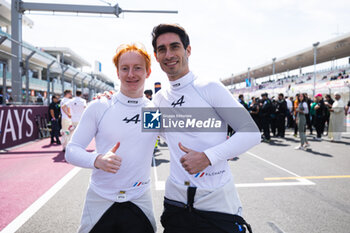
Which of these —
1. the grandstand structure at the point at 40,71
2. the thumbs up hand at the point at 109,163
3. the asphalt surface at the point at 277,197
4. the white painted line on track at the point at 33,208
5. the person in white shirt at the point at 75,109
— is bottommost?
the white painted line on track at the point at 33,208

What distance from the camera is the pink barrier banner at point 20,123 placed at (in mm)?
7230

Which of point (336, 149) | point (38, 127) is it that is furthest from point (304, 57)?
point (38, 127)

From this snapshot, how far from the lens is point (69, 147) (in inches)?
55.3

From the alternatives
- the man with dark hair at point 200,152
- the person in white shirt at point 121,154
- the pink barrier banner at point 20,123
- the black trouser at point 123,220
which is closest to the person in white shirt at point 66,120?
the pink barrier banner at point 20,123

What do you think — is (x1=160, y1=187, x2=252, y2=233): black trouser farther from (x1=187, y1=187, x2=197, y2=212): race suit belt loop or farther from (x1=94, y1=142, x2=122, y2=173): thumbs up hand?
(x1=94, y1=142, x2=122, y2=173): thumbs up hand

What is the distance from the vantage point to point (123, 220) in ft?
4.44

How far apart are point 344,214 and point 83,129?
3463 millimetres

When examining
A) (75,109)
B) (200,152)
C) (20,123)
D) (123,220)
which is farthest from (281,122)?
(20,123)

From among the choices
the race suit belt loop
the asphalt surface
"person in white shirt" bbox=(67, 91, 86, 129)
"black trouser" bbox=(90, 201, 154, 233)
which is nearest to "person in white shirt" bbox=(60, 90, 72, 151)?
"person in white shirt" bbox=(67, 91, 86, 129)

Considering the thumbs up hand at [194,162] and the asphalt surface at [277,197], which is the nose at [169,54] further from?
the asphalt surface at [277,197]

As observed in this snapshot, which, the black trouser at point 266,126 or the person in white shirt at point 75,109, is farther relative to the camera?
the black trouser at point 266,126

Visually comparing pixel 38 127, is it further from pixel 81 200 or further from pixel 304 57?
pixel 304 57

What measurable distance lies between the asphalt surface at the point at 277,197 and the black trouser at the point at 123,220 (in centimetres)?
144

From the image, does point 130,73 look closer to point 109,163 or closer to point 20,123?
point 109,163
